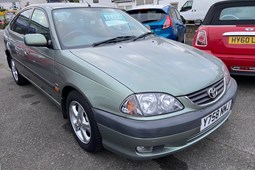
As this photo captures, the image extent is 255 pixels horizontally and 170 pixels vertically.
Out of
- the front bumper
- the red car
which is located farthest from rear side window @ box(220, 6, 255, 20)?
the front bumper

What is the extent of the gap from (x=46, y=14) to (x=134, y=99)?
1.84 m

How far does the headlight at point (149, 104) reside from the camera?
1.85m

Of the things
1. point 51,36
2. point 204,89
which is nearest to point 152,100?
point 204,89

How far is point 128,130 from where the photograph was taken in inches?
71.7

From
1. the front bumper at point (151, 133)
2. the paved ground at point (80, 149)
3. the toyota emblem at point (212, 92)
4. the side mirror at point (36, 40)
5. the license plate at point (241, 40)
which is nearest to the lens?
the front bumper at point (151, 133)

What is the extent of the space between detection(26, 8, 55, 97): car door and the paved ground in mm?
476

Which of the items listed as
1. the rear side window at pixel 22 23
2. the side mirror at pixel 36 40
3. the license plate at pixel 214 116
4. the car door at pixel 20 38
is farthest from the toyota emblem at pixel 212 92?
the rear side window at pixel 22 23

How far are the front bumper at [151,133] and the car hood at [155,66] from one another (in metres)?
0.23

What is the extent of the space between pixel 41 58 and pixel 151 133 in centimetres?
188

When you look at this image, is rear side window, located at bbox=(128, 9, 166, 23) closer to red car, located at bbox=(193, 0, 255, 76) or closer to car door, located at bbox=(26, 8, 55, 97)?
red car, located at bbox=(193, 0, 255, 76)

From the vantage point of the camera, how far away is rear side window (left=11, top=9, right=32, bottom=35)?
371cm

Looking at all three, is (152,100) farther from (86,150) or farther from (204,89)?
(86,150)

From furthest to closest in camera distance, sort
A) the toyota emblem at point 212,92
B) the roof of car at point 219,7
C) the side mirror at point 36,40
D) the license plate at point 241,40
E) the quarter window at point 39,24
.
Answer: the roof of car at point 219,7
the license plate at point 241,40
the quarter window at point 39,24
the side mirror at point 36,40
the toyota emblem at point 212,92

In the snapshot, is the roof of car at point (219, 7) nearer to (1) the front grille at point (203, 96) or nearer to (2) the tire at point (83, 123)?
(1) the front grille at point (203, 96)
